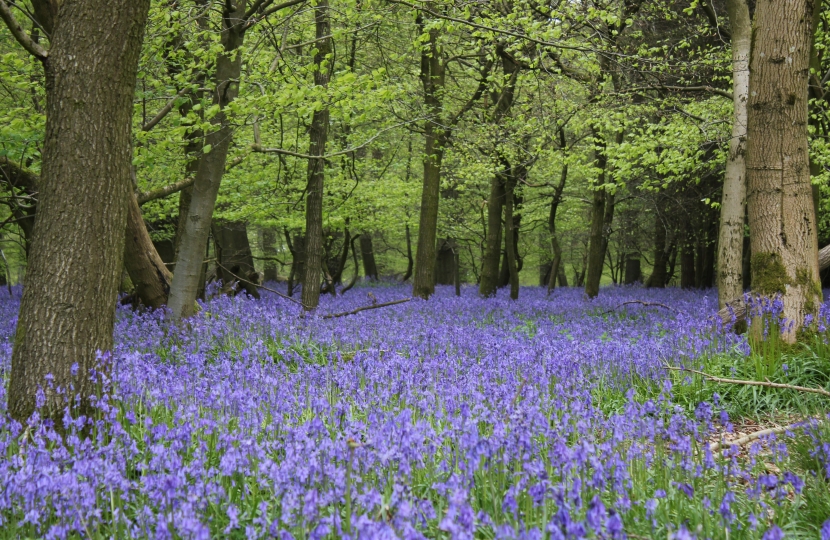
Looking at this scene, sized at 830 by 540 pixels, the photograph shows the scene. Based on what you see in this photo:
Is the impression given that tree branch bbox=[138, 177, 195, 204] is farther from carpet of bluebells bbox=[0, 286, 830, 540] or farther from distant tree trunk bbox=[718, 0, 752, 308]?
distant tree trunk bbox=[718, 0, 752, 308]

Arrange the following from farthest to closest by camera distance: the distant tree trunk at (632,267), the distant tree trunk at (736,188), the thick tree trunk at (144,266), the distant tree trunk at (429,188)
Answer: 1. the distant tree trunk at (632,267)
2. the distant tree trunk at (429,188)
3. the thick tree trunk at (144,266)
4. the distant tree trunk at (736,188)

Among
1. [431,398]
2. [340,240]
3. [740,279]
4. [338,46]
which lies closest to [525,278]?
[340,240]

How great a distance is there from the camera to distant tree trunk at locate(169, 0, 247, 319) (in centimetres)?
760

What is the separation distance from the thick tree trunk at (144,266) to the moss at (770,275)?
7.63m

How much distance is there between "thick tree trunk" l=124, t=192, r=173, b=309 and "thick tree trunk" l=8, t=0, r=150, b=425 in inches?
195

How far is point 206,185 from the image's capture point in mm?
7836

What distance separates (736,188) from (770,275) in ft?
8.00

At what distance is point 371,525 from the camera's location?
2086 millimetres

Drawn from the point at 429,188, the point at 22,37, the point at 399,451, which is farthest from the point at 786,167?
the point at 429,188

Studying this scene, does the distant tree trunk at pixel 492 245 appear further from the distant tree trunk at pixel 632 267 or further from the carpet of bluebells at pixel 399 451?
the distant tree trunk at pixel 632 267

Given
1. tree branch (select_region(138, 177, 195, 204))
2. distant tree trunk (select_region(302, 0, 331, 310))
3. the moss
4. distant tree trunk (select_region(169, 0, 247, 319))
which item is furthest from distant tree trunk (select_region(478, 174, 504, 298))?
the moss

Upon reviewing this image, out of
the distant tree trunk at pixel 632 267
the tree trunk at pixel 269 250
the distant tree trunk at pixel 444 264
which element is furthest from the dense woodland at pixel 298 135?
the distant tree trunk at pixel 632 267

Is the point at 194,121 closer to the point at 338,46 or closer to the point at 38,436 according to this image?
the point at 38,436

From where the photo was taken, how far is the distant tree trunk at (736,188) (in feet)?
26.8
